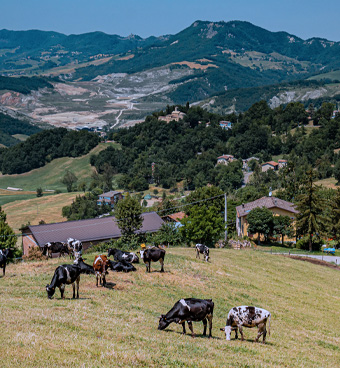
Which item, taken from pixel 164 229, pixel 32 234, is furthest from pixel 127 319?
pixel 32 234

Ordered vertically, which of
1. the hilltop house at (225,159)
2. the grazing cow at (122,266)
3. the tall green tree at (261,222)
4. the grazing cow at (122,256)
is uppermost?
the hilltop house at (225,159)

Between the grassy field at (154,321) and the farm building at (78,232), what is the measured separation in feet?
83.6

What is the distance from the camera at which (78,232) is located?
6075 cm

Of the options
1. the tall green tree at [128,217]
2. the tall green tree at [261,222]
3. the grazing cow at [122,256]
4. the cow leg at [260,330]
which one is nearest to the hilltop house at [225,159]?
the tall green tree at [261,222]

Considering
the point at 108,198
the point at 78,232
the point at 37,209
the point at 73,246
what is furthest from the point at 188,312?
the point at 37,209

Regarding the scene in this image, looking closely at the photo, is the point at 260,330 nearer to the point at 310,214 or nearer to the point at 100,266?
the point at 100,266

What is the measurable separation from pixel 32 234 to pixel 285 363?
4569 centimetres

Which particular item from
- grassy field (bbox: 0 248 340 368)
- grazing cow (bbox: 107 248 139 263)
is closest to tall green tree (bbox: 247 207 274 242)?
grassy field (bbox: 0 248 340 368)

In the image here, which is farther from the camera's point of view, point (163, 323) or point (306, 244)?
point (306, 244)

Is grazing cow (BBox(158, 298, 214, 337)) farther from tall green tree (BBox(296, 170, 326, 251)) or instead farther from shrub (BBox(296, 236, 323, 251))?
shrub (BBox(296, 236, 323, 251))

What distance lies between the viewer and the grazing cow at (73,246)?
29845 millimetres

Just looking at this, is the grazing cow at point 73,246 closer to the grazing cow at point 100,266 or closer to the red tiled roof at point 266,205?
the grazing cow at point 100,266

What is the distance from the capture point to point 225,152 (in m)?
194

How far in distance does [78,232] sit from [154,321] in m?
44.0
